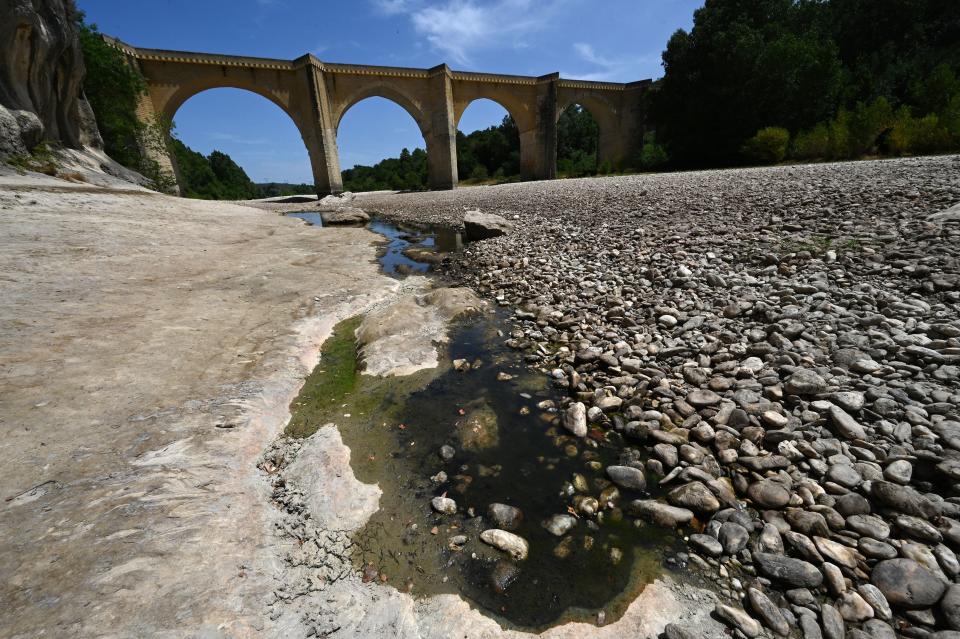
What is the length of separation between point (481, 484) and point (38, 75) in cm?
2177

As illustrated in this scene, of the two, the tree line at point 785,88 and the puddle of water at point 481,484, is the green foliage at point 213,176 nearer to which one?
the tree line at point 785,88

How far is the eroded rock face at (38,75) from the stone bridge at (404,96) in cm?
593

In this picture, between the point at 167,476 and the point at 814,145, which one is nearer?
the point at 167,476

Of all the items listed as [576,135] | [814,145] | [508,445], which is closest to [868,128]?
[814,145]

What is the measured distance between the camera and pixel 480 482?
2.49m

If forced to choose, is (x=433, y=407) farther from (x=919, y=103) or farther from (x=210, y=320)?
(x=919, y=103)

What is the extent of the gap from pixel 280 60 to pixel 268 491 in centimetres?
2957

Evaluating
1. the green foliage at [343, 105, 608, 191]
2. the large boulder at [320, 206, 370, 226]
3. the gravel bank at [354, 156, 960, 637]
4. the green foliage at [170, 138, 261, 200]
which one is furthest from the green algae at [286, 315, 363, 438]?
the green foliage at [170, 138, 261, 200]

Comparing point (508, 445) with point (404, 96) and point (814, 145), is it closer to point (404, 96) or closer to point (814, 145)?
point (814, 145)

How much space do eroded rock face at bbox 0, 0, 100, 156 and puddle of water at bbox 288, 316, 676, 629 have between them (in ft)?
47.2

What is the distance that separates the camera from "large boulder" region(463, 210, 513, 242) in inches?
357

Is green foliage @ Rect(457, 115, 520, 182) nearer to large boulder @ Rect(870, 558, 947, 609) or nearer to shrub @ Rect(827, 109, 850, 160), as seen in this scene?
shrub @ Rect(827, 109, 850, 160)

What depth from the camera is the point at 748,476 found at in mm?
2266

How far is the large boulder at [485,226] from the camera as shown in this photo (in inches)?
357
